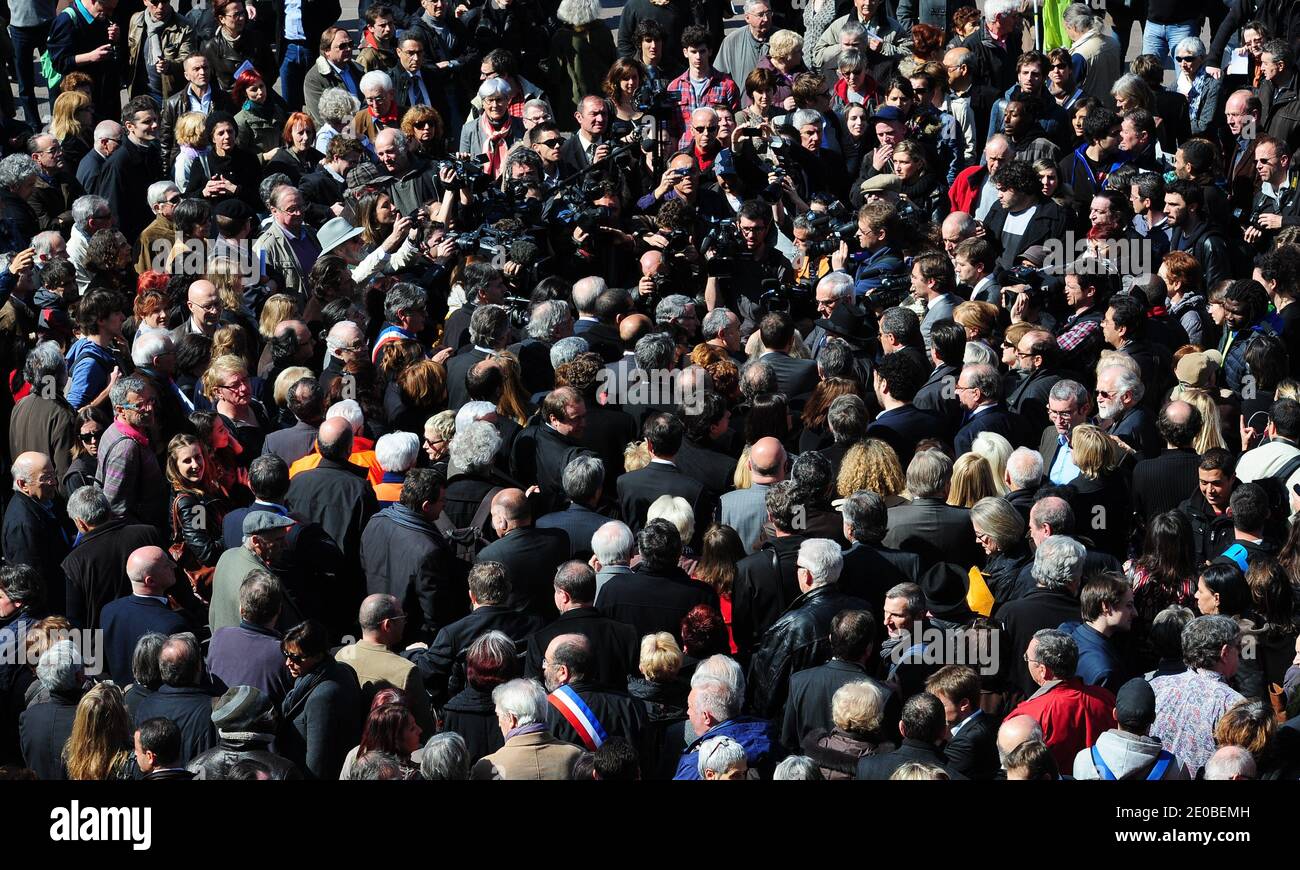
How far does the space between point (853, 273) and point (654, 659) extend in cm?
509

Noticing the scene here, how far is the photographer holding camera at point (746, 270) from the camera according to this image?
38.3ft

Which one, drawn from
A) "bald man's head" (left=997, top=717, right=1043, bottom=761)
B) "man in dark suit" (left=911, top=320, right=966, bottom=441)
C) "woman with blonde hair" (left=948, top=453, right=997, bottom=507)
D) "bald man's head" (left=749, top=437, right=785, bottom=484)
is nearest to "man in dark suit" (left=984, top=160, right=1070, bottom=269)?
A: "man in dark suit" (left=911, top=320, right=966, bottom=441)

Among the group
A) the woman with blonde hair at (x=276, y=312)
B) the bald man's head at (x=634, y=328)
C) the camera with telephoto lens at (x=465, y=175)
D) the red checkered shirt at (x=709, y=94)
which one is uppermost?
the red checkered shirt at (x=709, y=94)

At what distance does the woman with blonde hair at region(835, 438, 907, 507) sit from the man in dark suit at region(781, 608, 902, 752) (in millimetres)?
1402

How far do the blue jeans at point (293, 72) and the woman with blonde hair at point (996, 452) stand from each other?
8.24m

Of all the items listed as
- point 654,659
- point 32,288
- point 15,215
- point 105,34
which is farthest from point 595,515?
point 105,34

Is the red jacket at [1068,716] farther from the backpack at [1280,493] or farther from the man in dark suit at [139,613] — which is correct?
the man in dark suit at [139,613]

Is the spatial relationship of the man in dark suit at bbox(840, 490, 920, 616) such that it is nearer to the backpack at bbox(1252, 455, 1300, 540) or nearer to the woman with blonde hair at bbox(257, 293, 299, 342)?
the backpack at bbox(1252, 455, 1300, 540)

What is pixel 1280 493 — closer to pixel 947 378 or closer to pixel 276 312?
pixel 947 378

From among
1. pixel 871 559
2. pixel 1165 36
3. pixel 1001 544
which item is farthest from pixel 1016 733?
pixel 1165 36

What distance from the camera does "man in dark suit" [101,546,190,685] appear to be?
800 cm

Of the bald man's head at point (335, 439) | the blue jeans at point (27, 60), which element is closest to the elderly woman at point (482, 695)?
the bald man's head at point (335, 439)

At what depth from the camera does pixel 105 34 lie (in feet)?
49.8

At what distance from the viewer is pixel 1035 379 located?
1009 centimetres
